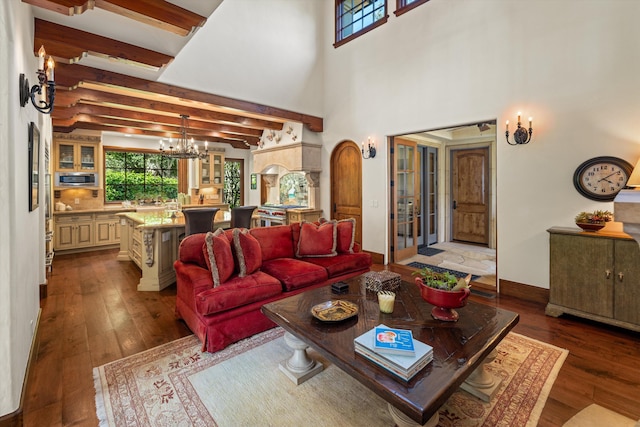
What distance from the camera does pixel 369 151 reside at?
5.28 meters

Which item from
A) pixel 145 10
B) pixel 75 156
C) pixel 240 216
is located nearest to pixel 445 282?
pixel 145 10

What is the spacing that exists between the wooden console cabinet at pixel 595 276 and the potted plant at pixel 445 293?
1963 mm

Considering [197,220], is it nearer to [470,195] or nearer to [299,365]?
[299,365]

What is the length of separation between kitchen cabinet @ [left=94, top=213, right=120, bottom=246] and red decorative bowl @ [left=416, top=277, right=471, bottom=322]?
707 centimetres

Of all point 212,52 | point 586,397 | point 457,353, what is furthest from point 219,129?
point 586,397

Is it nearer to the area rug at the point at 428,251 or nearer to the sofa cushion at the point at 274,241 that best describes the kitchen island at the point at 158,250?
the sofa cushion at the point at 274,241

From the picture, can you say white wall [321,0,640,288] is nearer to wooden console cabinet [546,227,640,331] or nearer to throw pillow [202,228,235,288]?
wooden console cabinet [546,227,640,331]

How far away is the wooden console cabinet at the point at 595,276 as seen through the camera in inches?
106

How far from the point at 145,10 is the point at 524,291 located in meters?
4.82

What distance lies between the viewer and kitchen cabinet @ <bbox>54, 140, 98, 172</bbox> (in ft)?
20.1

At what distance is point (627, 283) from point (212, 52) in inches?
226

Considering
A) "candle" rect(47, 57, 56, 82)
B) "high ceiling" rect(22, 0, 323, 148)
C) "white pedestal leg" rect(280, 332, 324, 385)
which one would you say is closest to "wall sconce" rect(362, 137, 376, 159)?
"high ceiling" rect(22, 0, 323, 148)

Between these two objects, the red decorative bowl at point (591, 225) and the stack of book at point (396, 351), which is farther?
the red decorative bowl at point (591, 225)

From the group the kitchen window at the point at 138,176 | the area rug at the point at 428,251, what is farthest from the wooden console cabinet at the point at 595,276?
the kitchen window at the point at 138,176
